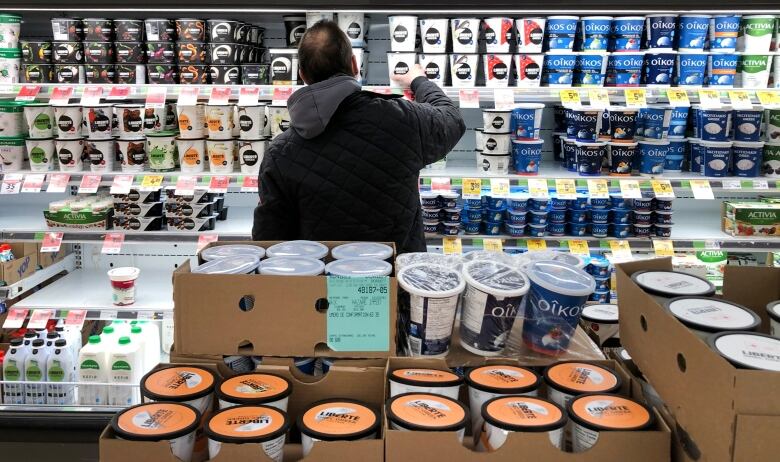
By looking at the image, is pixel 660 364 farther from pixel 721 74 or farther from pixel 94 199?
pixel 94 199

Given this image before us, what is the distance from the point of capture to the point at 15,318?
327 cm

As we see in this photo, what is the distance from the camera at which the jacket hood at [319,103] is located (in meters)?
1.95

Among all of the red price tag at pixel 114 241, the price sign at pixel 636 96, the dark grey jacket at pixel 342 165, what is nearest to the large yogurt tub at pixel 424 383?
the dark grey jacket at pixel 342 165

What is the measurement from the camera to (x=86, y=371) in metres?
2.86

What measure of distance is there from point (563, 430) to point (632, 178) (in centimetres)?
235

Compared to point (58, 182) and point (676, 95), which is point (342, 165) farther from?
point (58, 182)

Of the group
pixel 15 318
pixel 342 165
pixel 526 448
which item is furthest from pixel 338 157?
pixel 15 318

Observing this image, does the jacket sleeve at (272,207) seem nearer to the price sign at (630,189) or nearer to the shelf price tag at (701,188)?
the price sign at (630,189)

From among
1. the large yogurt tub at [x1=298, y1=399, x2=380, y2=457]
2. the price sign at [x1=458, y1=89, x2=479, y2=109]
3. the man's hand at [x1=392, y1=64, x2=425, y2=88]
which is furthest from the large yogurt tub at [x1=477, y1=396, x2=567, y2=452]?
the price sign at [x1=458, y1=89, x2=479, y2=109]

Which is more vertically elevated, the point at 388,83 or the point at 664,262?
the point at 388,83

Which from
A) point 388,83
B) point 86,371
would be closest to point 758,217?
point 388,83

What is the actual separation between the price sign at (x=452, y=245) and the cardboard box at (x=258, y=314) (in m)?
1.98

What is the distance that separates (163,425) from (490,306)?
631 mm

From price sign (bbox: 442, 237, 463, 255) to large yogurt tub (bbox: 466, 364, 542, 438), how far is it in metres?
2.01
